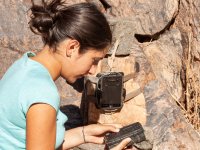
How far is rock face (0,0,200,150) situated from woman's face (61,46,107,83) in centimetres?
122

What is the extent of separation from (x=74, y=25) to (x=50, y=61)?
0.23m

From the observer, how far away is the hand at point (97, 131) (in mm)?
2861

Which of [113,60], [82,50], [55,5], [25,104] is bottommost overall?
[113,60]

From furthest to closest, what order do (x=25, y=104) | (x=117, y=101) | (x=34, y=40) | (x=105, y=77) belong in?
(x=34, y=40)
(x=117, y=101)
(x=105, y=77)
(x=25, y=104)

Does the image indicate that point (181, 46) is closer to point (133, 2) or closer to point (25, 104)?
Answer: point (133, 2)

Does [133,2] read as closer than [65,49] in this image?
No

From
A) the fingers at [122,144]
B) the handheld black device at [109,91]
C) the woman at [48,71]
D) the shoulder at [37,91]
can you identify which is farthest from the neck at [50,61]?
the handheld black device at [109,91]

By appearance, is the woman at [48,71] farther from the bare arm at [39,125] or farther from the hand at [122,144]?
the hand at [122,144]

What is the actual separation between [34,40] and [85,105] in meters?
1.03

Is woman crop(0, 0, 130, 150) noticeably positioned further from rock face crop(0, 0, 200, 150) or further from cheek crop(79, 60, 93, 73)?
rock face crop(0, 0, 200, 150)

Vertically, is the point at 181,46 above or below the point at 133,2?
below

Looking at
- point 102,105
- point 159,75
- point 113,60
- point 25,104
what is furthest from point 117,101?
point 25,104

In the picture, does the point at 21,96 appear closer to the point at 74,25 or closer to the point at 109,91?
the point at 74,25

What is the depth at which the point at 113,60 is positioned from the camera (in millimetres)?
3854
